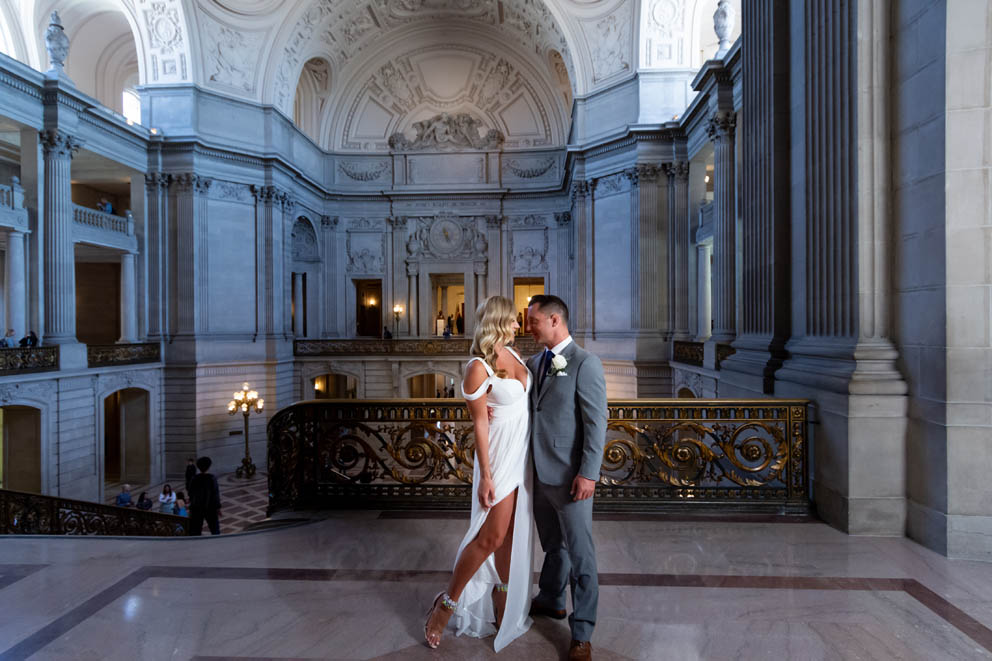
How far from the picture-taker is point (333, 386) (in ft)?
86.2

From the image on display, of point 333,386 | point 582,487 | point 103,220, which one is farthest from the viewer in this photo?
point 333,386

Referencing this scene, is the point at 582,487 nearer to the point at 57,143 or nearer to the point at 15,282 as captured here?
the point at 15,282

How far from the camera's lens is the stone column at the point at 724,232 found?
12.6 meters

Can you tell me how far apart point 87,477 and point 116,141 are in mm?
10539

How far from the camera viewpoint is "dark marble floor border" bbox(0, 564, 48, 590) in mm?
3541

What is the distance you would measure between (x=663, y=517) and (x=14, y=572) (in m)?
4.93

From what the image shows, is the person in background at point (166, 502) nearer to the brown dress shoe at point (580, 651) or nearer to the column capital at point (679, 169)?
the brown dress shoe at point (580, 651)

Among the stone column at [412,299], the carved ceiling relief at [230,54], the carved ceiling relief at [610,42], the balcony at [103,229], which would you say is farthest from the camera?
the stone column at [412,299]

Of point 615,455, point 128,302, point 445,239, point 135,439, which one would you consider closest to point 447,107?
point 445,239

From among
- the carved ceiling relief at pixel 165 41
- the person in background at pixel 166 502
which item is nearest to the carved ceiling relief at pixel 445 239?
the carved ceiling relief at pixel 165 41

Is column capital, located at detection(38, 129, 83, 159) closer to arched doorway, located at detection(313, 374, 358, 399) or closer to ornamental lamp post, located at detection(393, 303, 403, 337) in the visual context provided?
arched doorway, located at detection(313, 374, 358, 399)

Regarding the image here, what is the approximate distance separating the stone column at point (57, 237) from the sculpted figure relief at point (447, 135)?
14.2 metres

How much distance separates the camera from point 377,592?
335 cm

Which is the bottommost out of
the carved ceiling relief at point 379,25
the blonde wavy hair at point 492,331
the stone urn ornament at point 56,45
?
the blonde wavy hair at point 492,331
